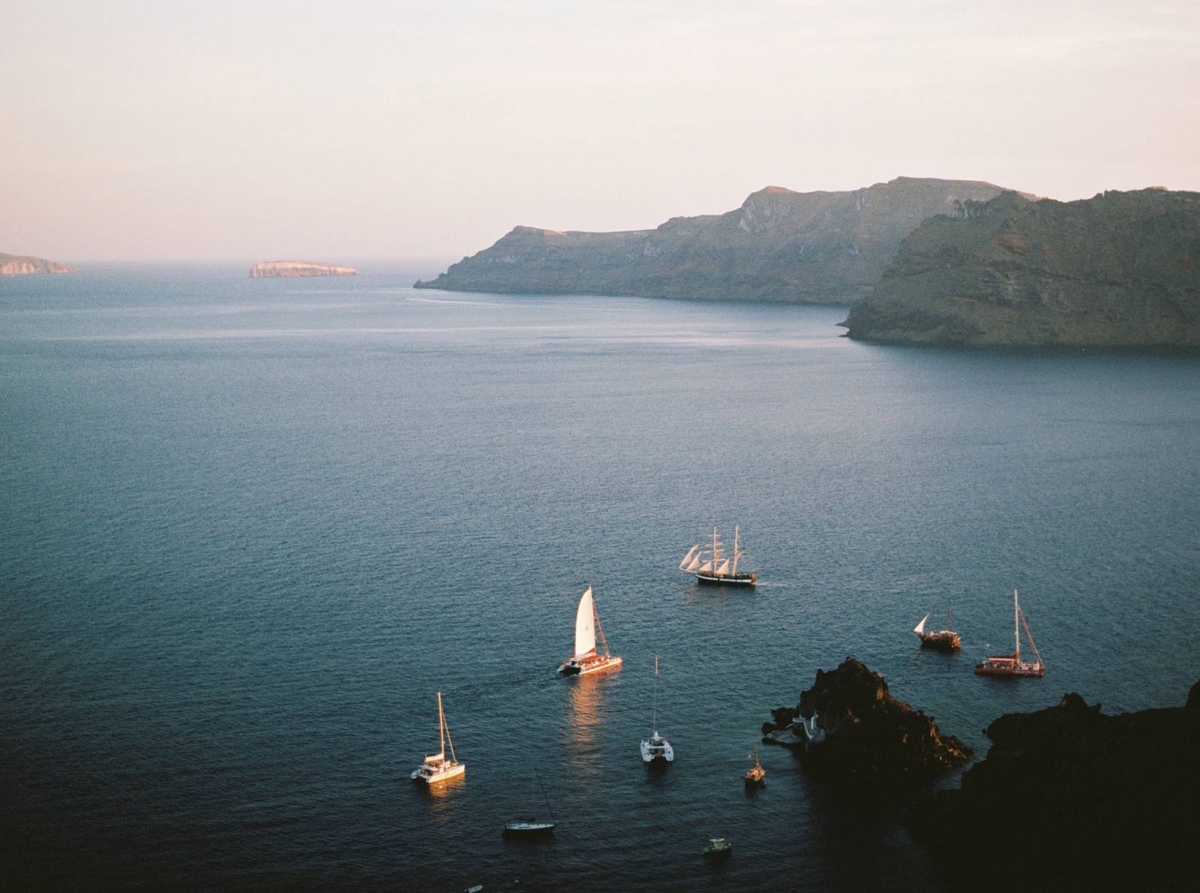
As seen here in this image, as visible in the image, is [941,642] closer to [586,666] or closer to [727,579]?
[727,579]

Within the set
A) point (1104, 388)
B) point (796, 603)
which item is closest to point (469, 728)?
point (796, 603)

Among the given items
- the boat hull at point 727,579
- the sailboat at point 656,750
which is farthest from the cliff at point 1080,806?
the boat hull at point 727,579

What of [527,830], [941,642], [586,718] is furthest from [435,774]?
[941,642]

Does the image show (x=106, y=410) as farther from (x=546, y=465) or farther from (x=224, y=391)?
(x=546, y=465)

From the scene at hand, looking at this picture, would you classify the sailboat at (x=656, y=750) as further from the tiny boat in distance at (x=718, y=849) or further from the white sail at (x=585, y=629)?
the white sail at (x=585, y=629)

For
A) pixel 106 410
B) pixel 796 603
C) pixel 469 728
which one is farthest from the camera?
pixel 106 410

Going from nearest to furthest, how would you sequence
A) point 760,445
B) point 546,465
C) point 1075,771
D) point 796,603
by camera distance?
point 1075,771 < point 796,603 < point 546,465 < point 760,445
